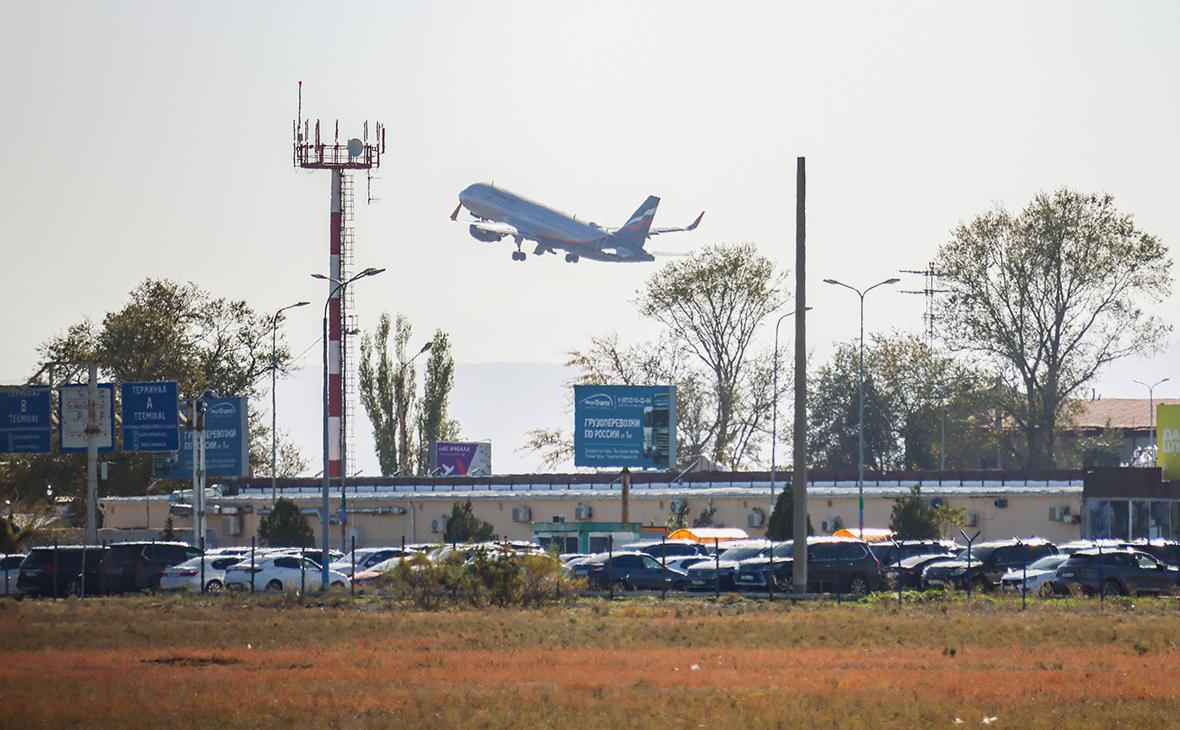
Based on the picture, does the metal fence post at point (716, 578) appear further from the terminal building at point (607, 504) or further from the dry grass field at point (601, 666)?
the terminal building at point (607, 504)

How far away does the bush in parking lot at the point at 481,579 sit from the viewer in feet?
136

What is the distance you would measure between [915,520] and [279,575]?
87.6 ft

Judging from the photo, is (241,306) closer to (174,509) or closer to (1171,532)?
(174,509)

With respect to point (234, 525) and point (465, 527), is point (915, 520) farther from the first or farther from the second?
point (234, 525)

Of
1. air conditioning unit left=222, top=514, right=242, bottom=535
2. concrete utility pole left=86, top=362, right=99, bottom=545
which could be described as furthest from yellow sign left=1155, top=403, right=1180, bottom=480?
air conditioning unit left=222, top=514, right=242, bottom=535

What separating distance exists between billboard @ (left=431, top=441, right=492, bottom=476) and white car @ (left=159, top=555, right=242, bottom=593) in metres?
51.5

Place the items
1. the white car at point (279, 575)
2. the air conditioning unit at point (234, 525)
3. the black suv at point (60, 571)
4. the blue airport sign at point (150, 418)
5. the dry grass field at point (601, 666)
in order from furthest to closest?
the air conditioning unit at point (234, 525) → the blue airport sign at point (150, 418) → the white car at point (279, 575) → the black suv at point (60, 571) → the dry grass field at point (601, 666)

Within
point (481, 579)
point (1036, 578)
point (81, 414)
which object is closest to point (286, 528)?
point (81, 414)

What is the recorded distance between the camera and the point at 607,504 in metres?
77.0

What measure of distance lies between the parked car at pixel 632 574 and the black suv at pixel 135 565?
1235 centimetres

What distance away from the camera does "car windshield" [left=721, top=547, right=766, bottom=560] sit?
5025 cm

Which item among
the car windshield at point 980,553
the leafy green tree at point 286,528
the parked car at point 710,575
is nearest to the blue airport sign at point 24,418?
the leafy green tree at point 286,528

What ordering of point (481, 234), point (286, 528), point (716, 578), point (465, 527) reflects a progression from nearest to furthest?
point (716, 578), point (465, 527), point (286, 528), point (481, 234)

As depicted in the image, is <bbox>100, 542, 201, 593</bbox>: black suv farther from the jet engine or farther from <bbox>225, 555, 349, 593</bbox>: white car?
the jet engine
